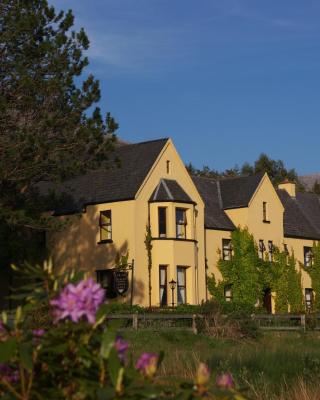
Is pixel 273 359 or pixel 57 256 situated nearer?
pixel 273 359

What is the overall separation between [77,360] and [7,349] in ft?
0.95

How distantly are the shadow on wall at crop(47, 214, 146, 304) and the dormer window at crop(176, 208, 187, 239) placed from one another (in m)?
3.15

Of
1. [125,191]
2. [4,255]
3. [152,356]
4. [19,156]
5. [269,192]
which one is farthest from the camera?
[269,192]

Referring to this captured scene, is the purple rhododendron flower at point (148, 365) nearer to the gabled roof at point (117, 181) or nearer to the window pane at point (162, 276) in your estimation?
the gabled roof at point (117, 181)

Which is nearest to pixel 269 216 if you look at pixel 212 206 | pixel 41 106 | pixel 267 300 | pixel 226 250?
pixel 212 206

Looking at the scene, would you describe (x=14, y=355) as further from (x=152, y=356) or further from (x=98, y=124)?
(x=98, y=124)

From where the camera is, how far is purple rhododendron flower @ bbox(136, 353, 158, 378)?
269cm

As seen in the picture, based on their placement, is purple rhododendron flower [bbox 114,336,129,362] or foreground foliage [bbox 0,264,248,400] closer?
foreground foliage [bbox 0,264,248,400]

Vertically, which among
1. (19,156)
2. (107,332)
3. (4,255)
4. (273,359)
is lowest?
(273,359)

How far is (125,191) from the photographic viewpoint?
3925 cm

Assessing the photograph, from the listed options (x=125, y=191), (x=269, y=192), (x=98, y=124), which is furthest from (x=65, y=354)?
Result: (x=269, y=192)

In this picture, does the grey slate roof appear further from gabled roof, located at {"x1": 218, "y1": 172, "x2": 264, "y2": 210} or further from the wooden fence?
the wooden fence

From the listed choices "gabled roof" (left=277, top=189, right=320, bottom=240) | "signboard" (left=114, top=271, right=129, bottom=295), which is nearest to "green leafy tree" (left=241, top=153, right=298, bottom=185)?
"gabled roof" (left=277, top=189, right=320, bottom=240)

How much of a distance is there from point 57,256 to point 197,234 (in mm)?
7934
